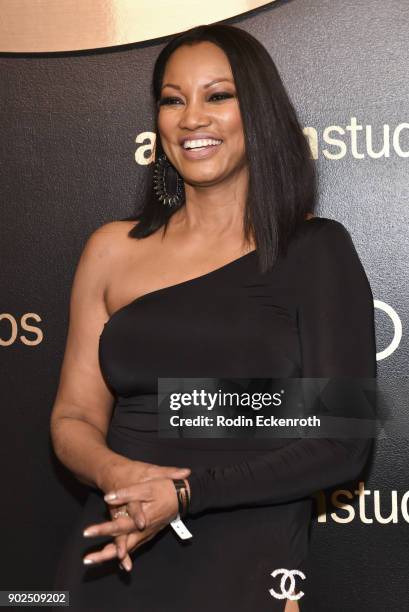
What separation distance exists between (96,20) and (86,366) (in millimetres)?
745

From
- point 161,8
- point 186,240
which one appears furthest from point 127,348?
point 161,8

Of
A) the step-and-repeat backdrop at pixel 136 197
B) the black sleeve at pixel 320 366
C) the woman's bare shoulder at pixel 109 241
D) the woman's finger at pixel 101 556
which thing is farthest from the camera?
the step-and-repeat backdrop at pixel 136 197

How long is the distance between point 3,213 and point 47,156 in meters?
0.15

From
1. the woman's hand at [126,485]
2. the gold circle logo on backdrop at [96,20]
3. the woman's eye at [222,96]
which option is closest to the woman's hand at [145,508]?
the woman's hand at [126,485]

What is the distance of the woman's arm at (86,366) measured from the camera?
1.57m

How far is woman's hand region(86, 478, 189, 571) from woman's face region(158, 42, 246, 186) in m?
0.55

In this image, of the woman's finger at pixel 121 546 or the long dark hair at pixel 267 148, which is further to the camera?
the long dark hair at pixel 267 148

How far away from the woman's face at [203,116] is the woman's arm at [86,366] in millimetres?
207

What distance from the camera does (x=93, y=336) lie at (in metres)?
1.65

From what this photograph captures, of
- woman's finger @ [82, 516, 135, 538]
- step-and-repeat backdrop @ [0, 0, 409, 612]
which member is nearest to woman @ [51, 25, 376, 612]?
woman's finger @ [82, 516, 135, 538]

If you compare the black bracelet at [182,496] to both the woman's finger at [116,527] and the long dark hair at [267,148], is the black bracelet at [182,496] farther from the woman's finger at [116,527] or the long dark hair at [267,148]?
the long dark hair at [267,148]

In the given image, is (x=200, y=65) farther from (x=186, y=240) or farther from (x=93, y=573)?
(x=93, y=573)

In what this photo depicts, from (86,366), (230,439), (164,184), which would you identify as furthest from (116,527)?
(164,184)

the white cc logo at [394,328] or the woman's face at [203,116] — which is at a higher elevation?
the woman's face at [203,116]
